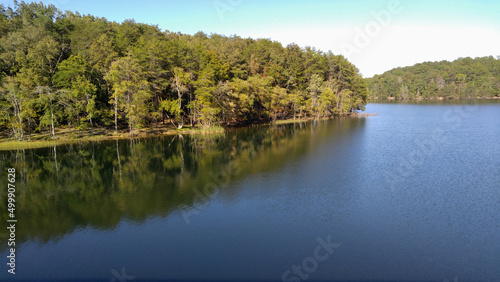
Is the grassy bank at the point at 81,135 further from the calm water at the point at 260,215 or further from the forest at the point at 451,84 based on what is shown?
the forest at the point at 451,84

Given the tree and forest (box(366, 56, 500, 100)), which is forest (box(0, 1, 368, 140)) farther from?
forest (box(366, 56, 500, 100))

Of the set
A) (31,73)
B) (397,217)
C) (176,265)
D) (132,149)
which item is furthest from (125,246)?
(31,73)

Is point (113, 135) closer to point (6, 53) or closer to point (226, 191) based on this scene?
point (6, 53)

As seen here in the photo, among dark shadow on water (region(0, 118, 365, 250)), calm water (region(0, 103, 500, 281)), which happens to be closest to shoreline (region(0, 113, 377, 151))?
dark shadow on water (region(0, 118, 365, 250))

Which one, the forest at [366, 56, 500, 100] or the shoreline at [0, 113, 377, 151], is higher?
the forest at [366, 56, 500, 100]

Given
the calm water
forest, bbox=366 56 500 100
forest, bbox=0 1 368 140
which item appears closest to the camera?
the calm water

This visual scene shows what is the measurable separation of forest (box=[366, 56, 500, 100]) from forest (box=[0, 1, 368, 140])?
449ft

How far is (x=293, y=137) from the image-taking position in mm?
54750

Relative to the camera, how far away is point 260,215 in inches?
841

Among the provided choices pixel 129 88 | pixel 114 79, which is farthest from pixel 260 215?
pixel 114 79

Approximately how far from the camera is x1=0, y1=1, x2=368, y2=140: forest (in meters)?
47.8

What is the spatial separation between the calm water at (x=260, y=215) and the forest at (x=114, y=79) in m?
11.1

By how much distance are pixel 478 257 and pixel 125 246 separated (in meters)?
19.1

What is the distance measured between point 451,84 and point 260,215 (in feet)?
636
